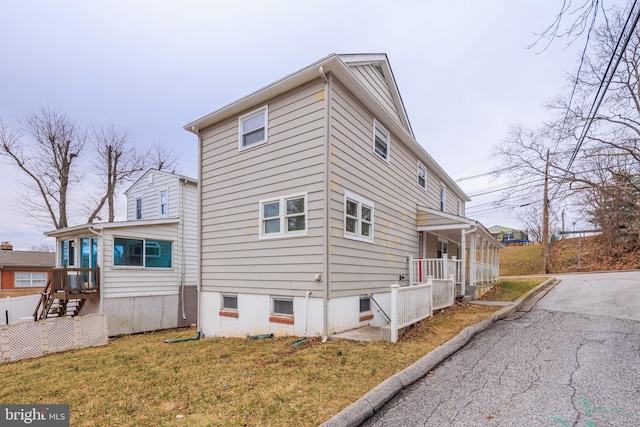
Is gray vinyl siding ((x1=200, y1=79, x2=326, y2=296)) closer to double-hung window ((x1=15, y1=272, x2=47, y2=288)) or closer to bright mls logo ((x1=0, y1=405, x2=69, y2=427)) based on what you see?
bright mls logo ((x1=0, y1=405, x2=69, y2=427))

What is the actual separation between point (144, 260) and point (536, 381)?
14458mm

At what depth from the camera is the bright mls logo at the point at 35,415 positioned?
3.98 metres

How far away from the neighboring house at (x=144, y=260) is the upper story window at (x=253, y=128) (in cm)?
739

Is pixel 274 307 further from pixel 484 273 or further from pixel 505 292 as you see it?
pixel 484 273

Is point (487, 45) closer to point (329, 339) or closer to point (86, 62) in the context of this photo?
point (329, 339)

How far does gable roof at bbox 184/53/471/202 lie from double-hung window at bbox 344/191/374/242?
99.1 inches

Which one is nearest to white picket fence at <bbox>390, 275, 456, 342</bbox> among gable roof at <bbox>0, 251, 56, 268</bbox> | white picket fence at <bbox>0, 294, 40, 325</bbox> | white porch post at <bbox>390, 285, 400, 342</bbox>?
white porch post at <bbox>390, 285, 400, 342</bbox>

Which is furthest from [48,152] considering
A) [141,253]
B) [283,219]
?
[283,219]

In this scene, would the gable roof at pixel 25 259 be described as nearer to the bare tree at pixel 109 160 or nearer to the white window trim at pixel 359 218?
the bare tree at pixel 109 160

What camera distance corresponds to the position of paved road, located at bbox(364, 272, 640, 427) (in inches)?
133

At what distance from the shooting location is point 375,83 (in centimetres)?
1003

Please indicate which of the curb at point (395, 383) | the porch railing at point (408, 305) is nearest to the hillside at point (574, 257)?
the porch railing at point (408, 305)

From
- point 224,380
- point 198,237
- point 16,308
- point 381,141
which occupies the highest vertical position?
point 381,141

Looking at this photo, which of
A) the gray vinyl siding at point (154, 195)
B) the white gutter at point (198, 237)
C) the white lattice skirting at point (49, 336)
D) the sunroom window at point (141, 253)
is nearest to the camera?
the white lattice skirting at point (49, 336)
